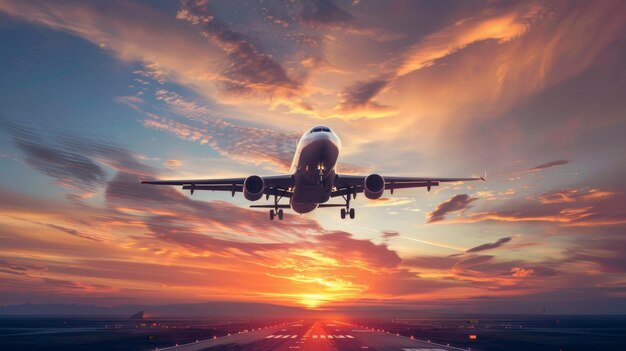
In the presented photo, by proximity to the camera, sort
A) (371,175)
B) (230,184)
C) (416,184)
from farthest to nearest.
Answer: (416,184) < (230,184) < (371,175)

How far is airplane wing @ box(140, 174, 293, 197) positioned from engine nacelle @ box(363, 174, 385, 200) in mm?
6298

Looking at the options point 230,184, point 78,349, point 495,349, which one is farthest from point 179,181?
point 495,349

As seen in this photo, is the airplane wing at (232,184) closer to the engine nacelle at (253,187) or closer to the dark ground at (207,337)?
the engine nacelle at (253,187)

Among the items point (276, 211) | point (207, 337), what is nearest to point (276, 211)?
point (276, 211)

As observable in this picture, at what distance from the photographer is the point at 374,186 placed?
130 ft

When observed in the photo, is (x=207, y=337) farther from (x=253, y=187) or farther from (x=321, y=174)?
(x=321, y=174)

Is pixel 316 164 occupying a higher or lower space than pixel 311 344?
higher

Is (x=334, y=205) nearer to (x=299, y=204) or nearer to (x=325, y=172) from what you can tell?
(x=299, y=204)

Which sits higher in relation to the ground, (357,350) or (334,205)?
(334,205)

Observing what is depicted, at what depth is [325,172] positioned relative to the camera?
1417 inches

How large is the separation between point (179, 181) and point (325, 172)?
1599 cm

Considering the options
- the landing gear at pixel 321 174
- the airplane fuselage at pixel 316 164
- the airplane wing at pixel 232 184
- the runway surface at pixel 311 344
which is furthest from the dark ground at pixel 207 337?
the landing gear at pixel 321 174

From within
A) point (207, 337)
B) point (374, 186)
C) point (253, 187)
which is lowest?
point (207, 337)

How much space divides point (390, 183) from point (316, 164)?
14.7 meters
